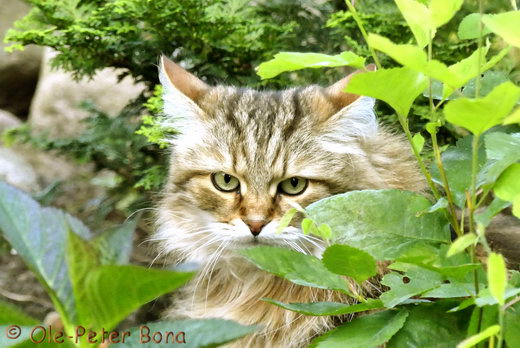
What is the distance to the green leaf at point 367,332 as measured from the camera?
997mm

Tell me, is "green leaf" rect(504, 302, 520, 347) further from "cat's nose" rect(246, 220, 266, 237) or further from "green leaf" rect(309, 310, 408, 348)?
"cat's nose" rect(246, 220, 266, 237)

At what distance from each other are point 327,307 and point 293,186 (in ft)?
2.54

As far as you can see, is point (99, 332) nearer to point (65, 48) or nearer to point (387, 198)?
point (387, 198)

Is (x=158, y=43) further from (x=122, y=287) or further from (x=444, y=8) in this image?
(x=122, y=287)

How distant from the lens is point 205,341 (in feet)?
1.99

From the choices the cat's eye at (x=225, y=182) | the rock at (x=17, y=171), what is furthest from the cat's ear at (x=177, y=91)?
the rock at (x=17, y=171)

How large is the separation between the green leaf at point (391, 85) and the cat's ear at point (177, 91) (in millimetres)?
1062

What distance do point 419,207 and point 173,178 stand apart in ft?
3.66

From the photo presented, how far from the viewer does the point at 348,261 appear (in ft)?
3.13

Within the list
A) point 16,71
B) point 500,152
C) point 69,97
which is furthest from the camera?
point 16,71

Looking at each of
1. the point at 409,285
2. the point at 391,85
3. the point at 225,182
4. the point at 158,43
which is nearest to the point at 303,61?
the point at 391,85

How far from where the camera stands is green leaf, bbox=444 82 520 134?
76 cm

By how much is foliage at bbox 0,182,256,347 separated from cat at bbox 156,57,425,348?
1.11 m

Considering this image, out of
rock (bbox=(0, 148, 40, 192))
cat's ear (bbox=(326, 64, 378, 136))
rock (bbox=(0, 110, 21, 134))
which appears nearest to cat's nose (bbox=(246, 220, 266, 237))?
cat's ear (bbox=(326, 64, 378, 136))
